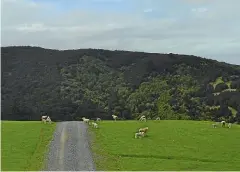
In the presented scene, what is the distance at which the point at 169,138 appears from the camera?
44.3 m

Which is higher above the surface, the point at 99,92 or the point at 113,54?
the point at 113,54

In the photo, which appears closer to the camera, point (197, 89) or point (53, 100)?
point (53, 100)

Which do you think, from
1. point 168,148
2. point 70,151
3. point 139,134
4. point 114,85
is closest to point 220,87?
point 114,85

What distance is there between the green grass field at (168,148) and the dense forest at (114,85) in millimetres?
54854

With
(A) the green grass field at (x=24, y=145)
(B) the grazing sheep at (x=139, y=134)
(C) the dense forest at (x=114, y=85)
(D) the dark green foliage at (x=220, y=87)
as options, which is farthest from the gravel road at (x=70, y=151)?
(D) the dark green foliage at (x=220, y=87)

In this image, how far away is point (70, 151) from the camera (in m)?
38.3

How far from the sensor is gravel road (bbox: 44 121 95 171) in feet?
108

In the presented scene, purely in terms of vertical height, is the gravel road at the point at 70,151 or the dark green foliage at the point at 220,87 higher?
the dark green foliage at the point at 220,87

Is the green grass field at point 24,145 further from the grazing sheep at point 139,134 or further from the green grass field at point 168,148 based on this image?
the grazing sheep at point 139,134

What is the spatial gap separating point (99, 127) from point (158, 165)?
18701 mm

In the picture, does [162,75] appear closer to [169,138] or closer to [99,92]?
[99,92]

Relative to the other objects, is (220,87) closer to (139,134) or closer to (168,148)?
(139,134)

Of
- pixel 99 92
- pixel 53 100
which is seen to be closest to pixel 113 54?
pixel 99 92

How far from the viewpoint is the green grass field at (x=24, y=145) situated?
33.3 metres
